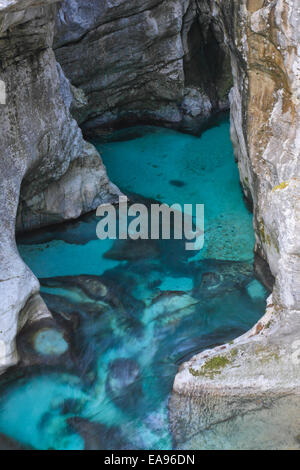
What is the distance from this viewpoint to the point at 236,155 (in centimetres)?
773

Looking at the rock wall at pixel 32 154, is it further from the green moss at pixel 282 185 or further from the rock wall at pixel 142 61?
the green moss at pixel 282 185

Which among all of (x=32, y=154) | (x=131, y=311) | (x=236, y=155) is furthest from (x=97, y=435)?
(x=236, y=155)

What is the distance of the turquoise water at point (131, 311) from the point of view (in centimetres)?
→ 488

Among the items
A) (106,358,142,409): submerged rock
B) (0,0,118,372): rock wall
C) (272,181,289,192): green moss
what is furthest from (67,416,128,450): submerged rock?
(272,181,289,192): green moss

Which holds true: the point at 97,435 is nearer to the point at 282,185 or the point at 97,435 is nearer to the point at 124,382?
the point at 124,382

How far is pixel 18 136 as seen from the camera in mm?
5773

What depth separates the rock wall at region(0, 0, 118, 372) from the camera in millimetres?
5105

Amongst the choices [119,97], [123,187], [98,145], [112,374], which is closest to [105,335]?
[112,374]

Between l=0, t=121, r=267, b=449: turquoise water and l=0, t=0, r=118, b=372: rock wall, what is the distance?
327 mm

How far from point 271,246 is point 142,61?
14.0ft

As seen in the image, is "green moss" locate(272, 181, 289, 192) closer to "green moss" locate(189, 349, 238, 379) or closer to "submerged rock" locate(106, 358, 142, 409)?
"green moss" locate(189, 349, 238, 379)

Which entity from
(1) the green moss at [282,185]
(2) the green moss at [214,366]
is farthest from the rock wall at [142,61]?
(2) the green moss at [214,366]

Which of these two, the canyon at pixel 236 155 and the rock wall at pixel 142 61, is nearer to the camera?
the canyon at pixel 236 155

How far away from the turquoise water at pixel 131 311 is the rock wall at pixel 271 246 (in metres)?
0.32
